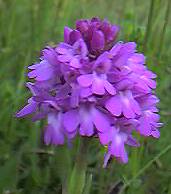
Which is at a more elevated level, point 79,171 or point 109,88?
point 109,88

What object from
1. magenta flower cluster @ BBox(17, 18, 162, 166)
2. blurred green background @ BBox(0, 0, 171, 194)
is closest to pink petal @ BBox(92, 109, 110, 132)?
magenta flower cluster @ BBox(17, 18, 162, 166)

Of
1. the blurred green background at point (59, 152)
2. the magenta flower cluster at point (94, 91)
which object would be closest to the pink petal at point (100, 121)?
the magenta flower cluster at point (94, 91)

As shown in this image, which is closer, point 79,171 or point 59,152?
point 79,171

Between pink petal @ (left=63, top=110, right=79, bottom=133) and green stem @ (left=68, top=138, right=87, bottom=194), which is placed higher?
pink petal @ (left=63, top=110, right=79, bottom=133)

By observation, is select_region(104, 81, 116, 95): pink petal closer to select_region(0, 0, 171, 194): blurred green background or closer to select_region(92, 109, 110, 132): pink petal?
select_region(92, 109, 110, 132): pink petal

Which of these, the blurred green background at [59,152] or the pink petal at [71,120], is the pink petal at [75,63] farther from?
the blurred green background at [59,152]

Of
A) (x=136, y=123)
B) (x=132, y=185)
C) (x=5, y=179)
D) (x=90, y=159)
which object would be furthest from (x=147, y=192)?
(x=136, y=123)

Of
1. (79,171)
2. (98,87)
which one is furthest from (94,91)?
(79,171)

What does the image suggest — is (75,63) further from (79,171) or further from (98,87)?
(79,171)
